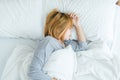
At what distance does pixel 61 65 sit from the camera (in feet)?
4.57

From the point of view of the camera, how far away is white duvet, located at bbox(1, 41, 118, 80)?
1.42 metres

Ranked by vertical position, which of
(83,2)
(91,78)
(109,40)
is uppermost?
(83,2)

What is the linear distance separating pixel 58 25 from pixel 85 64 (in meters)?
0.30

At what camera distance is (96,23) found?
5.39 feet

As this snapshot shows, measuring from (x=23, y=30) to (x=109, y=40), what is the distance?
23.3 inches

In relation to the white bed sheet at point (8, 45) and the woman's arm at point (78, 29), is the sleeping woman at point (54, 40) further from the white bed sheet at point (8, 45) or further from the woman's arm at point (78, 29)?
the white bed sheet at point (8, 45)

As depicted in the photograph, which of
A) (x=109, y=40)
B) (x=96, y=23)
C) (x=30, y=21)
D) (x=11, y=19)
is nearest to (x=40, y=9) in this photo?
→ (x=30, y=21)

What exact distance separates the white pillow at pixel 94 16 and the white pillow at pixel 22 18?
21 cm

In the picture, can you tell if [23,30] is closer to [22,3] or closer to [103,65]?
[22,3]

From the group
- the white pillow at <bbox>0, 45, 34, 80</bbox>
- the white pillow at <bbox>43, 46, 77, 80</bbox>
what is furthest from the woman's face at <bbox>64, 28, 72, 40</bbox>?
the white pillow at <bbox>0, 45, 34, 80</bbox>

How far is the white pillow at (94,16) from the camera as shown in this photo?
1.64 meters

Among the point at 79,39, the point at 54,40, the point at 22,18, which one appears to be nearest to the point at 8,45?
the point at 22,18

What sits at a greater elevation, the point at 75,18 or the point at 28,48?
the point at 75,18

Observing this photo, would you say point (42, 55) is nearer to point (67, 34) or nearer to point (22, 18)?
point (67, 34)
